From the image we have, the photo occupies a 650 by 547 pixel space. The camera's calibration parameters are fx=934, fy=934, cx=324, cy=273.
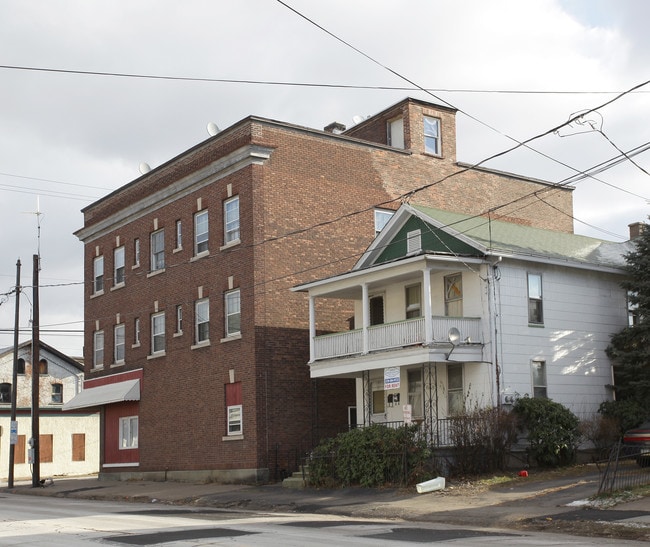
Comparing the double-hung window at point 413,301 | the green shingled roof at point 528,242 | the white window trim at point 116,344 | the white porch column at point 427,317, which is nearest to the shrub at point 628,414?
the green shingled roof at point 528,242

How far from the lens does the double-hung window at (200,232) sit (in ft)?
114

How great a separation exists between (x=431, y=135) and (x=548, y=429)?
1594 centimetres

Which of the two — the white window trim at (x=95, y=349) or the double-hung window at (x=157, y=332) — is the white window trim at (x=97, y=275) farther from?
the double-hung window at (x=157, y=332)

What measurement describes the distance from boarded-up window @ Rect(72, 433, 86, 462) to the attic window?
34297mm

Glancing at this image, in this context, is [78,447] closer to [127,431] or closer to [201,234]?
[127,431]

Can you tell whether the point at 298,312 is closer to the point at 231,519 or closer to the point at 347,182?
the point at 347,182

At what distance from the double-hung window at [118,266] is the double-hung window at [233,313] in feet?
29.6

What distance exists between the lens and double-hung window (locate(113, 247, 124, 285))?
40438 millimetres

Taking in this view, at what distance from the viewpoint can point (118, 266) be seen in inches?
1603

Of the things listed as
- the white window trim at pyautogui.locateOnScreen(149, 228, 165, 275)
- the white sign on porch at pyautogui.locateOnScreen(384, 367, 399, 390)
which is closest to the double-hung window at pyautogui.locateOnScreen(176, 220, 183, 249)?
the white window trim at pyautogui.locateOnScreen(149, 228, 165, 275)

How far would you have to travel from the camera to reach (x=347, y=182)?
34281 mm

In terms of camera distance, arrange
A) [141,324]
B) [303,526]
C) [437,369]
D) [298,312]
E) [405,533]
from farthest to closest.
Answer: [141,324] < [298,312] < [437,369] < [303,526] < [405,533]

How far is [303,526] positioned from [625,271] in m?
16.5

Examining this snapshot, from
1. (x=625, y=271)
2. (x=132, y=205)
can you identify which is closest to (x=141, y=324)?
(x=132, y=205)
